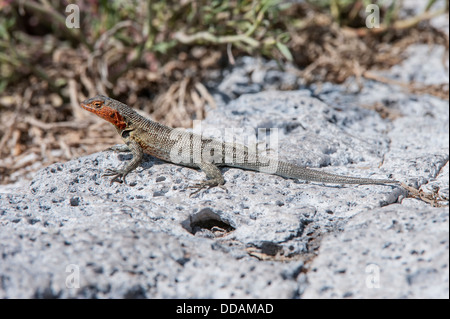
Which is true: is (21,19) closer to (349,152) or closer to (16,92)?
(16,92)

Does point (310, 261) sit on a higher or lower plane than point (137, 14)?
lower

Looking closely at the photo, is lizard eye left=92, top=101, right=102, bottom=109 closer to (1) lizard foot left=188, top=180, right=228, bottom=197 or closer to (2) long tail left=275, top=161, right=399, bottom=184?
(1) lizard foot left=188, top=180, right=228, bottom=197

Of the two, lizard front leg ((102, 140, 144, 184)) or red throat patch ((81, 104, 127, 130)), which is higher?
red throat patch ((81, 104, 127, 130))

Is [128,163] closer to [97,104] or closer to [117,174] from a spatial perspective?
[117,174]

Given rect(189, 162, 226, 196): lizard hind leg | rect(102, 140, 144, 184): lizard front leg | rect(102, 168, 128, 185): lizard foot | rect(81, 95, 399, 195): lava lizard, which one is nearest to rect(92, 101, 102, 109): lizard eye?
rect(81, 95, 399, 195): lava lizard

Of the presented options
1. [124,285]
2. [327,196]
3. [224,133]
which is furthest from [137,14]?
[124,285]

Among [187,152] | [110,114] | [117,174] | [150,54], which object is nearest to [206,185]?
[187,152]

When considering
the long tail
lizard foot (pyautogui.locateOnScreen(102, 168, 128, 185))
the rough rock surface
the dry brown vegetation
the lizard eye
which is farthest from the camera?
the dry brown vegetation
